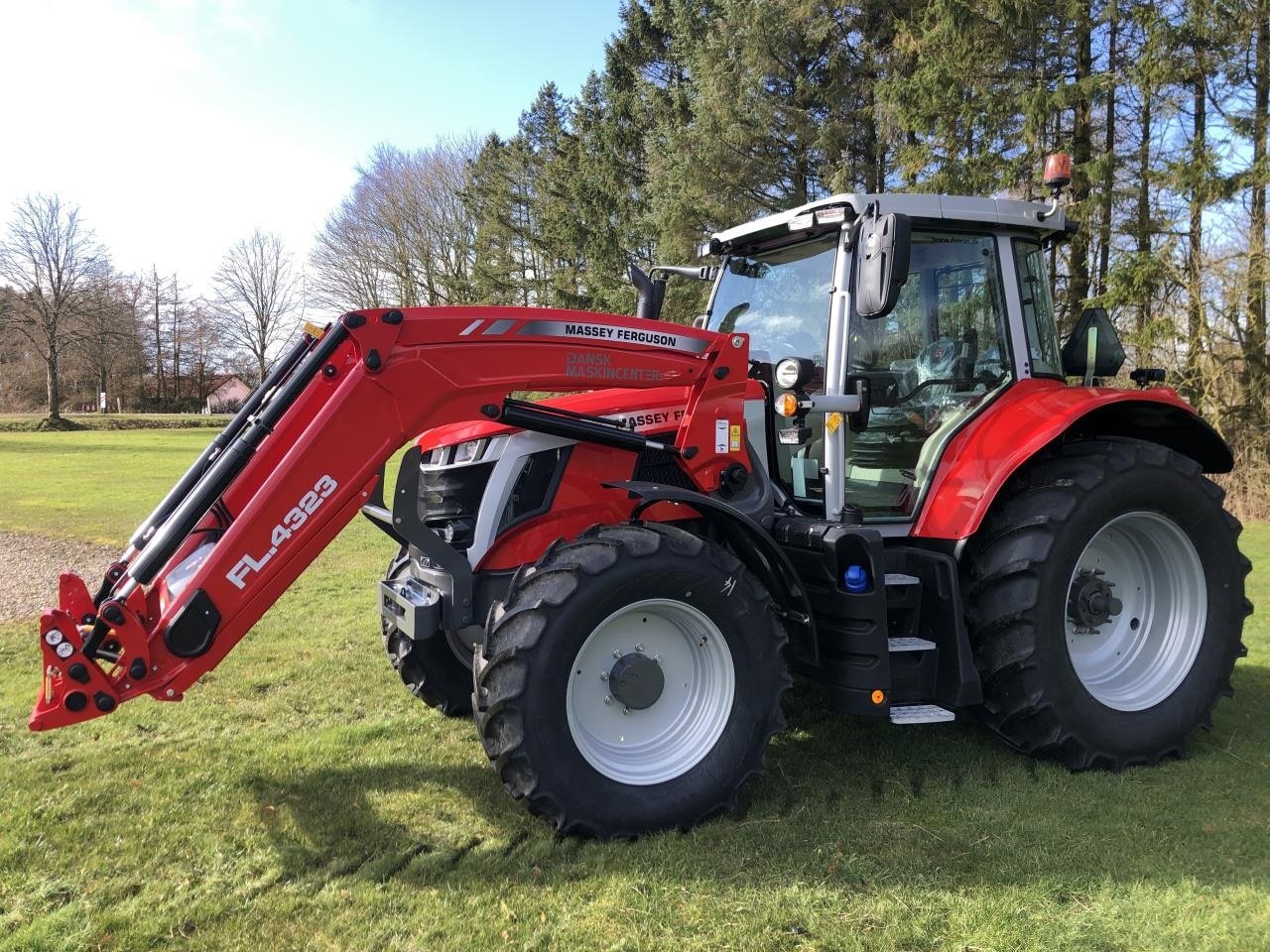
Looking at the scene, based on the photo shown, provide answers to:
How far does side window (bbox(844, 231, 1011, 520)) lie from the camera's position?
13.1ft

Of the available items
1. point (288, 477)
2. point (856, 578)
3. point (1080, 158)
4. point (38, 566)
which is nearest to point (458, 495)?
point (288, 477)

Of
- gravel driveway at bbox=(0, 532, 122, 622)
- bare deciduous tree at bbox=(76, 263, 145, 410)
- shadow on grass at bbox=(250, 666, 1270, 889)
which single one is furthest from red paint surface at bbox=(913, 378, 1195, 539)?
bare deciduous tree at bbox=(76, 263, 145, 410)

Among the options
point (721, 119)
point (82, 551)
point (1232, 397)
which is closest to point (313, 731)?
point (82, 551)

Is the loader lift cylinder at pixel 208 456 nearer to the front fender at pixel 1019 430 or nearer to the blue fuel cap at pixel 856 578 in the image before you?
the blue fuel cap at pixel 856 578

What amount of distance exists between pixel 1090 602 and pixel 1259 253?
11227 mm

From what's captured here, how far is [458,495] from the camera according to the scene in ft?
11.9

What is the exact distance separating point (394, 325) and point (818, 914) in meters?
2.47

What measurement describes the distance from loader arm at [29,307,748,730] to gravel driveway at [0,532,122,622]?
15.7ft

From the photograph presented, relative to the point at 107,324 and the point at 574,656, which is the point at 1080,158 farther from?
the point at 107,324

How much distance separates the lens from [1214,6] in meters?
12.5

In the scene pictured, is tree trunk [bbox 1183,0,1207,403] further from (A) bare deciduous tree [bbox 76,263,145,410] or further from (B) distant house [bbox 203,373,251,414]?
(B) distant house [bbox 203,373,251,414]

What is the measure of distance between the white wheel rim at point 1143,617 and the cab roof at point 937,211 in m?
1.49

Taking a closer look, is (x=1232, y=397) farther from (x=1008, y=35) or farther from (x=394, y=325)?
(x=394, y=325)

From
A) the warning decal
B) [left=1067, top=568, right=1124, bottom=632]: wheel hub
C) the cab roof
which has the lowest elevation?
[left=1067, top=568, right=1124, bottom=632]: wheel hub
